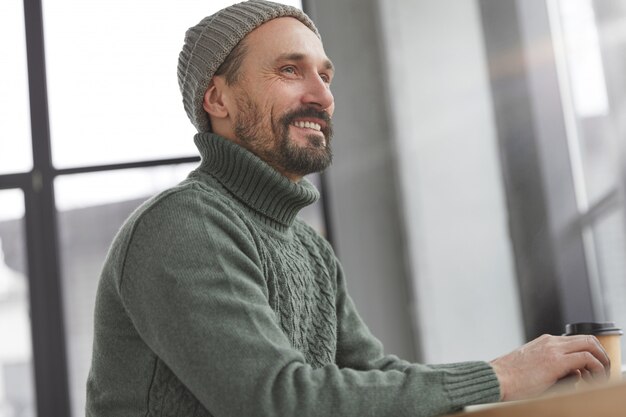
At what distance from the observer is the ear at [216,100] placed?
162 cm

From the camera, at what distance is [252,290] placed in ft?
3.89

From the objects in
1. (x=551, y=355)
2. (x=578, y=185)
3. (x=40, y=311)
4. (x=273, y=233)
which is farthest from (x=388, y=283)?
(x=551, y=355)

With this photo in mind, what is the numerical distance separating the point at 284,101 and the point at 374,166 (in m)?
2.18

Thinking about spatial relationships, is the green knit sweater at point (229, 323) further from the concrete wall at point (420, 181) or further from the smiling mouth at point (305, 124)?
the concrete wall at point (420, 181)

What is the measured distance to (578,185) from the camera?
2.79 m

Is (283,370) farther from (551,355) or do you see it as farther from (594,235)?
(594,235)

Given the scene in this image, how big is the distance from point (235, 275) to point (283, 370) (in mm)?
156

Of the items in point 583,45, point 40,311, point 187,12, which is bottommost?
point 40,311

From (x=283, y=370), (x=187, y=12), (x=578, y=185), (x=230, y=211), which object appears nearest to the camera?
(x=283, y=370)

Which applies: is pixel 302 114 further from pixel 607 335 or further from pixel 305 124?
pixel 607 335

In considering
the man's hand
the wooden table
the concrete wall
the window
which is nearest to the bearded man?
the man's hand

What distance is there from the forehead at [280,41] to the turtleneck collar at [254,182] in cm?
19

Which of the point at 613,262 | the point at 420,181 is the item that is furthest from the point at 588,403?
the point at 420,181

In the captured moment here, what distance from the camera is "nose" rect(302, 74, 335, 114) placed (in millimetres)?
1556
